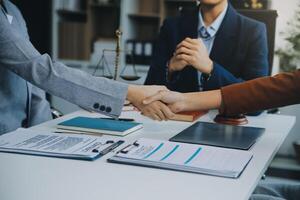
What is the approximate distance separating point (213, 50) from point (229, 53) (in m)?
0.08

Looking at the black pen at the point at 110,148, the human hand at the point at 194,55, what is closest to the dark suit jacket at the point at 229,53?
the human hand at the point at 194,55

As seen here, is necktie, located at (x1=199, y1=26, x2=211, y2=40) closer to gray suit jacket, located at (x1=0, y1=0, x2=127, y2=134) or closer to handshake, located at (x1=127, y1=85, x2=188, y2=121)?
handshake, located at (x1=127, y1=85, x2=188, y2=121)

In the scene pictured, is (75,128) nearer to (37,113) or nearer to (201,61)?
(37,113)

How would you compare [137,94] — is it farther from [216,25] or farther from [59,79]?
[216,25]

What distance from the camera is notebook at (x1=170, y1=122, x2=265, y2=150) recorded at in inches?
52.4

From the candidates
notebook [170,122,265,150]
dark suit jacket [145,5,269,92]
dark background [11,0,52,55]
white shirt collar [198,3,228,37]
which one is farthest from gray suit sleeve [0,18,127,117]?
dark background [11,0,52,55]

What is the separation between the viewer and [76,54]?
4375mm

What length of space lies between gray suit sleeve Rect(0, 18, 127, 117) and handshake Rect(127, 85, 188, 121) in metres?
0.08

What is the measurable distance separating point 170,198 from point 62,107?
10.1ft

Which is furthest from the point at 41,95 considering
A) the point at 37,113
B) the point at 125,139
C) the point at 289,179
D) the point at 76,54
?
the point at 76,54

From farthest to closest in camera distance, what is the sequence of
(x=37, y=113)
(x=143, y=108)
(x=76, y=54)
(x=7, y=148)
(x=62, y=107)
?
(x=76, y=54) < (x=62, y=107) < (x=37, y=113) < (x=143, y=108) < (x=7, y=148)

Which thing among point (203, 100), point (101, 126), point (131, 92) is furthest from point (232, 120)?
point (101, 126)

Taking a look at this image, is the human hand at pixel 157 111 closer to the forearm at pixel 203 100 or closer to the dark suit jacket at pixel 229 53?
the forearm at pixel 203 100

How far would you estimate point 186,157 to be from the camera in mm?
1166
